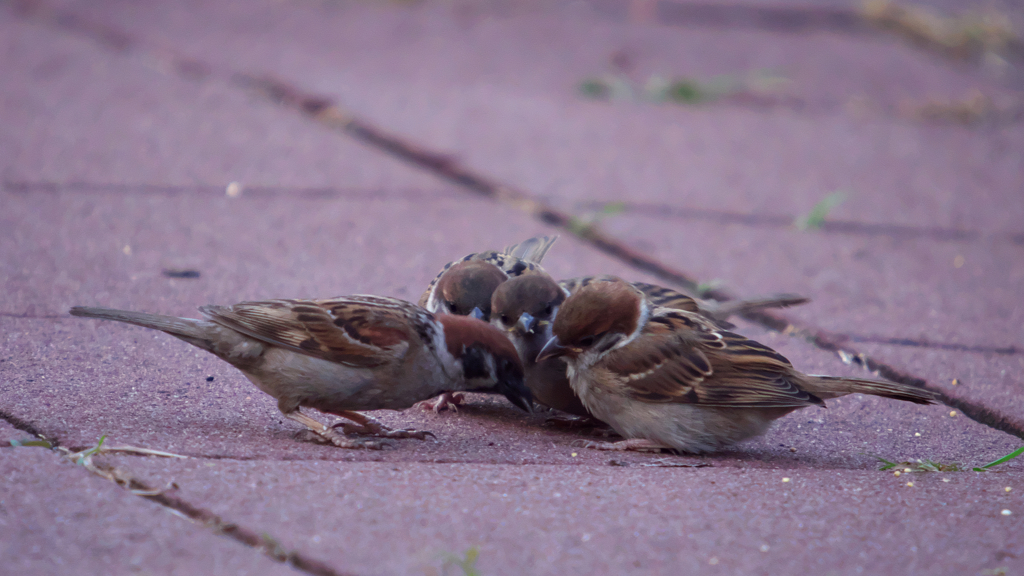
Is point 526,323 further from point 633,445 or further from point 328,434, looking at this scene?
point 328,434

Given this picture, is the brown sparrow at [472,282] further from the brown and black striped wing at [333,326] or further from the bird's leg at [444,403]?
the brown and black striped wing at [333,326]

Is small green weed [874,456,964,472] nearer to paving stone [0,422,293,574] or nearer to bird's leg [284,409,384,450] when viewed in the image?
bird's leg [284,409,384,450]

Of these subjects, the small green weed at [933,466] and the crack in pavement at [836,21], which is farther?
the crack in pavement at [836,21]

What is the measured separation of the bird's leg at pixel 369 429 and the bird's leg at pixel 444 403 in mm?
323

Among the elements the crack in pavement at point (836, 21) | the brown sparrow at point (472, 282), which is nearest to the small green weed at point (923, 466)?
the brown sparrow at point (472, 282)

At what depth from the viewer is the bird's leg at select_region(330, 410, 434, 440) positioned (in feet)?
12.9

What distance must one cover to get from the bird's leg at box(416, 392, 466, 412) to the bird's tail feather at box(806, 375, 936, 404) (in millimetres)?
1456

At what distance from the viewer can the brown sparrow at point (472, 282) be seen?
15.3 feet

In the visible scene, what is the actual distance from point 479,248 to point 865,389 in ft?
9.14

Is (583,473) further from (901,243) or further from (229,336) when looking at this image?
(901,243)

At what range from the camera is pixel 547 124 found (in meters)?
8.62

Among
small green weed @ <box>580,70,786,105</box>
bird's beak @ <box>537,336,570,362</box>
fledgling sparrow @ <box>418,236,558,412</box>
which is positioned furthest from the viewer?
small green weed @ <box>580,70,786,105</box>

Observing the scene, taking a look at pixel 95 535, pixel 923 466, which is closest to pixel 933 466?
pixel 923 466

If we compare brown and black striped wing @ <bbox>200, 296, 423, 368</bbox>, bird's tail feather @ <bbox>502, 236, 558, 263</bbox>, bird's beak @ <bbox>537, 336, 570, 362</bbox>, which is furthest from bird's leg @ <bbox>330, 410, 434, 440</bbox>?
bird's tail feather @ <bbox>502, 236, 558, 263</bbox>
